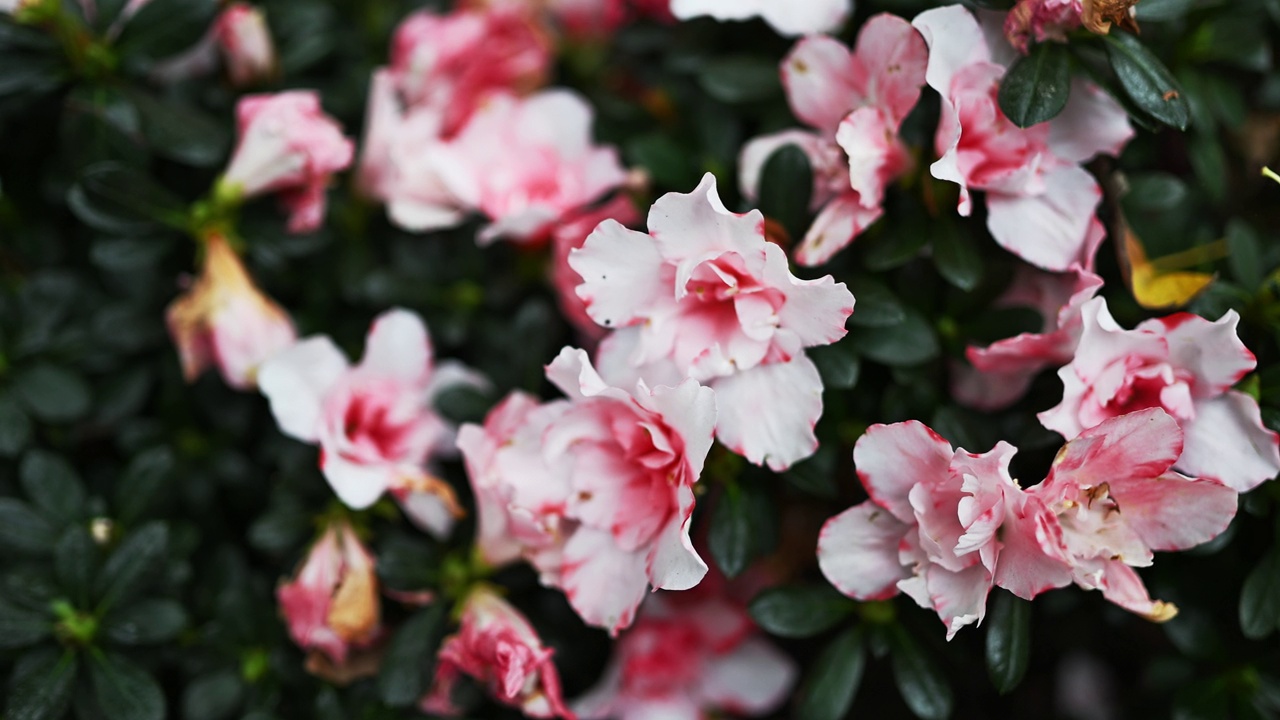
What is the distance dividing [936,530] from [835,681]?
0.31 m

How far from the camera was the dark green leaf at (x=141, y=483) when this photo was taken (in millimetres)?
1217

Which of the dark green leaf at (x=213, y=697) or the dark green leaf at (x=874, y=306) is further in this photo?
the dark green leaf at (x=213, y=697)

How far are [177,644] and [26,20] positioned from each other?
0.76 metres

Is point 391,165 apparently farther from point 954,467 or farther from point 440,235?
point 954,467

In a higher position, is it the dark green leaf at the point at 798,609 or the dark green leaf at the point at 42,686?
the dark green leaf at the point at 798,609

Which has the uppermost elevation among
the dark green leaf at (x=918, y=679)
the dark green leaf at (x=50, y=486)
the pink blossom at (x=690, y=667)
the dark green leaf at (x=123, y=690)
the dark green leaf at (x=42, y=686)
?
the dark green leaf at (x=50, y=486)

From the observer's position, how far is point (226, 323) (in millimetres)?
1213

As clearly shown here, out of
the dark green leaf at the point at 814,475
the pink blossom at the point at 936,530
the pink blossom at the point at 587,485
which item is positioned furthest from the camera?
the dark green leaf at the point at 814,475

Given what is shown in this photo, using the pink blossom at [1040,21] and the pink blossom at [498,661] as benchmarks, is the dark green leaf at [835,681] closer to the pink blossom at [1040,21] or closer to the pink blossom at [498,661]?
the pink blossom at [498,661]

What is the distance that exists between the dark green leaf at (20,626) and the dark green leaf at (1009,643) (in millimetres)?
982

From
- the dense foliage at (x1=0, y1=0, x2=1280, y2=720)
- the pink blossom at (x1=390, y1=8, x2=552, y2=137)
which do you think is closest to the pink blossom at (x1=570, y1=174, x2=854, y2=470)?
the dense foliage at (x1=0, y1=0, x2=1280, y2=720)

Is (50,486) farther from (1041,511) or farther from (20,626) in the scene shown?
(1041,511)

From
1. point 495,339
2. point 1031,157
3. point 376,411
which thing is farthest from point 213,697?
point 1031,157

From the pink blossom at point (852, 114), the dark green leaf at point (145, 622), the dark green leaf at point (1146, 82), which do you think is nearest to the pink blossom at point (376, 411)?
the dark green leaf at point (145, 622)
